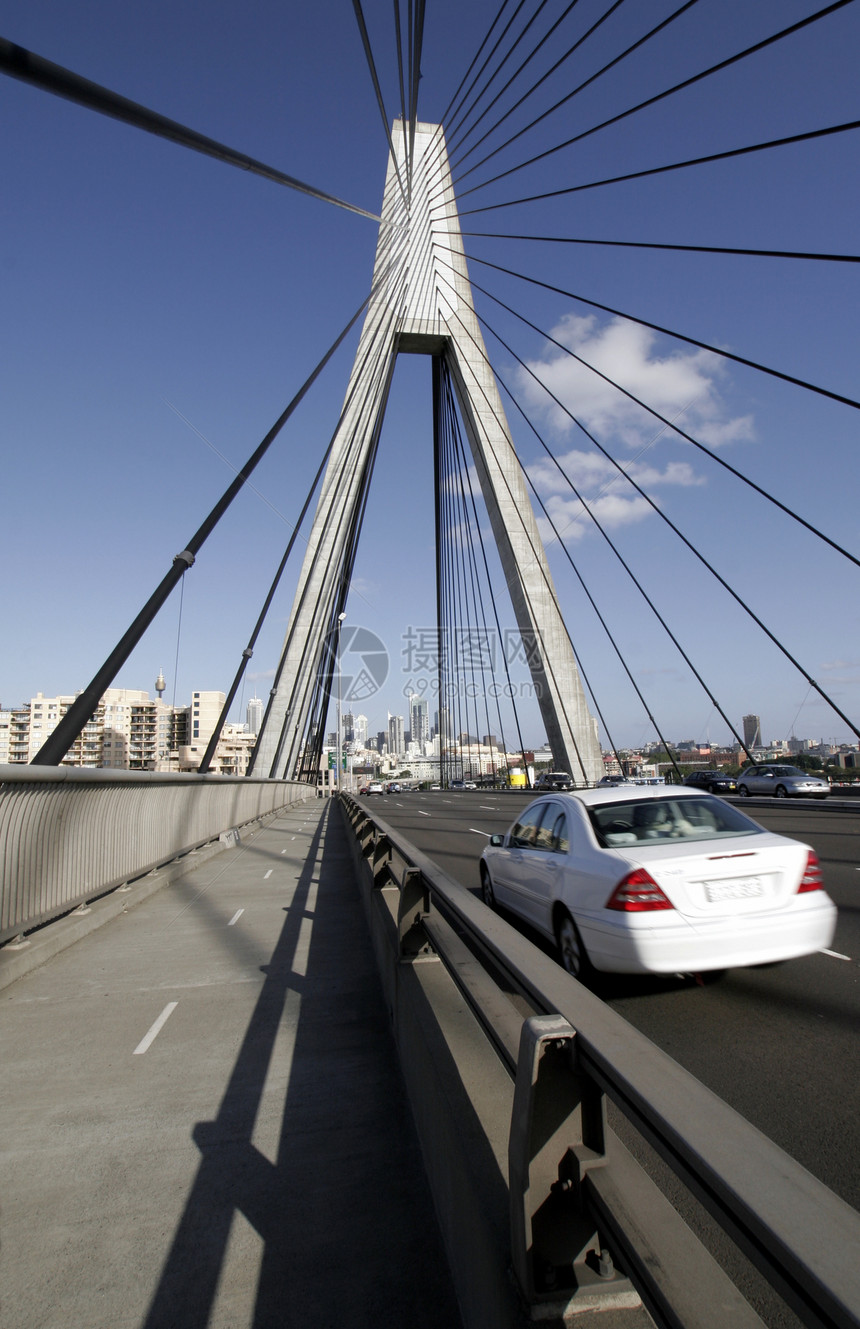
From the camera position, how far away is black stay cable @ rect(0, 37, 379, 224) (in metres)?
4.49

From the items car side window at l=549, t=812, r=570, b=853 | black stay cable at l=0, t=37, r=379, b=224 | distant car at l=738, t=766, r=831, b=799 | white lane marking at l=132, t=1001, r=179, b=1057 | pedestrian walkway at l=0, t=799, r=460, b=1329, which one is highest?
black stay cable at l=0, t=37, r=379, b=224

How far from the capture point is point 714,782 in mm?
36562

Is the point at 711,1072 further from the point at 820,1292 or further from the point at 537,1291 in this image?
the point at 820,1292

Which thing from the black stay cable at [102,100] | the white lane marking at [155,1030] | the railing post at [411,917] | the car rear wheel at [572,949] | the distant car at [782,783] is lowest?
the white lane marking at [155,1030]

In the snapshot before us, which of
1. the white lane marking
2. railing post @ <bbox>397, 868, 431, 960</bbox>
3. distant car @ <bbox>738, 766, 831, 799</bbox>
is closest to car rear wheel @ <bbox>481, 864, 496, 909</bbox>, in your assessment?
the white lane marking

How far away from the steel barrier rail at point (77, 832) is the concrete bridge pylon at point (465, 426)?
11.7 metres

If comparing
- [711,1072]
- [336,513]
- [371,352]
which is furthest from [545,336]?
[711,1072]

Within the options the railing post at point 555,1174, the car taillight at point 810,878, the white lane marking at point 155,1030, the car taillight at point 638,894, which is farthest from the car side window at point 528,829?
the railing post at point 555,1174

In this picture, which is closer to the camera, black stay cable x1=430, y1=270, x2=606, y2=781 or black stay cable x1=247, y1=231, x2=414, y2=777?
black stay cable x1=430, y1=270, x2=606, y2=781

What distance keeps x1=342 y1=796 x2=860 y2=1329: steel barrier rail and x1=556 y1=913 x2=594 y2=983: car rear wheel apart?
3248 millimetres

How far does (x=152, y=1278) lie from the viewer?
2.74m

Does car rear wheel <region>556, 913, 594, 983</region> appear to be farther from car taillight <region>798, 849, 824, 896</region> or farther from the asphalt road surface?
car taillight <region>798, 849, 824, 896</region>

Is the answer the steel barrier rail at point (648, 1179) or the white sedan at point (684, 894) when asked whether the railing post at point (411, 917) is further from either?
the steel barrier rail at point (648, 1179)

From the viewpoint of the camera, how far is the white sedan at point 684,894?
4969mm
